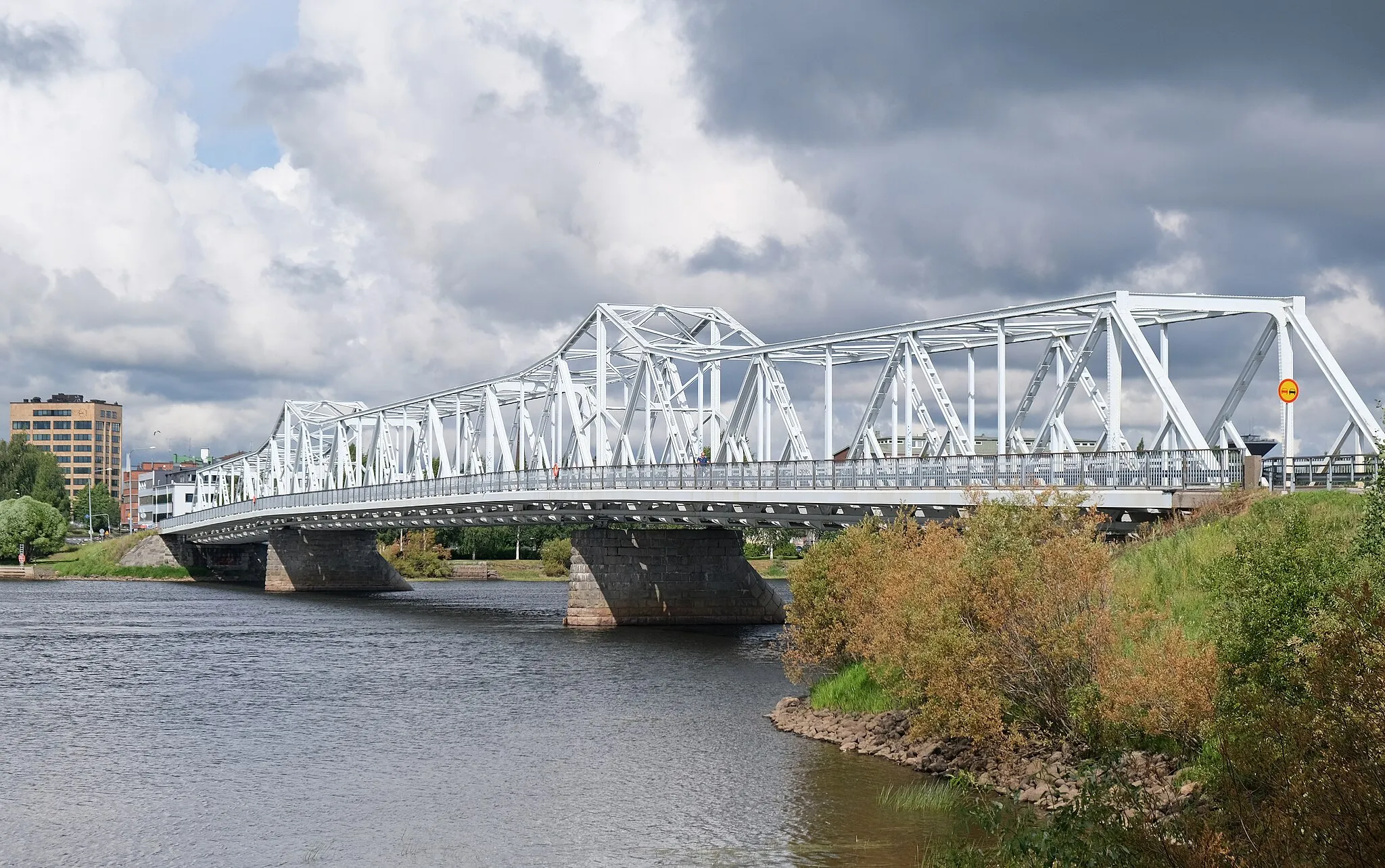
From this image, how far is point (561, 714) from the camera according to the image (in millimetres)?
39281

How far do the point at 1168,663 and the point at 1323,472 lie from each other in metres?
13.8

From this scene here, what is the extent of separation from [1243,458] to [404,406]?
287 ft

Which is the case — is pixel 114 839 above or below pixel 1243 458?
below

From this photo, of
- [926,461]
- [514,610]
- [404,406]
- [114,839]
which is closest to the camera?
[114,839]

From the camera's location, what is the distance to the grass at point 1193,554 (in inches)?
1012

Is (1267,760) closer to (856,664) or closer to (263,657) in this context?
(856,664)

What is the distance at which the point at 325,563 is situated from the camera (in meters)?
118

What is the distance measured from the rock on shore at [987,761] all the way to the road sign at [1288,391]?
42.7 ft

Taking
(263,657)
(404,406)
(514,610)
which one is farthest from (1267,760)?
(404,406)

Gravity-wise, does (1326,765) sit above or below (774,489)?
below

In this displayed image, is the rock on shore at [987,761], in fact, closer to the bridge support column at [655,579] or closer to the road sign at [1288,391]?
the road sign at [1288,391]

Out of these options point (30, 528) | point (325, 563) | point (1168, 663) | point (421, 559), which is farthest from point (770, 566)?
point (1168, 663)

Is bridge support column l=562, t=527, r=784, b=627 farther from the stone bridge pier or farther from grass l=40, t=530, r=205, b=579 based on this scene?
grass l=40, t=530, r=205, b=579

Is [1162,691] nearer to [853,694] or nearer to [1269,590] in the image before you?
[1269,590]
